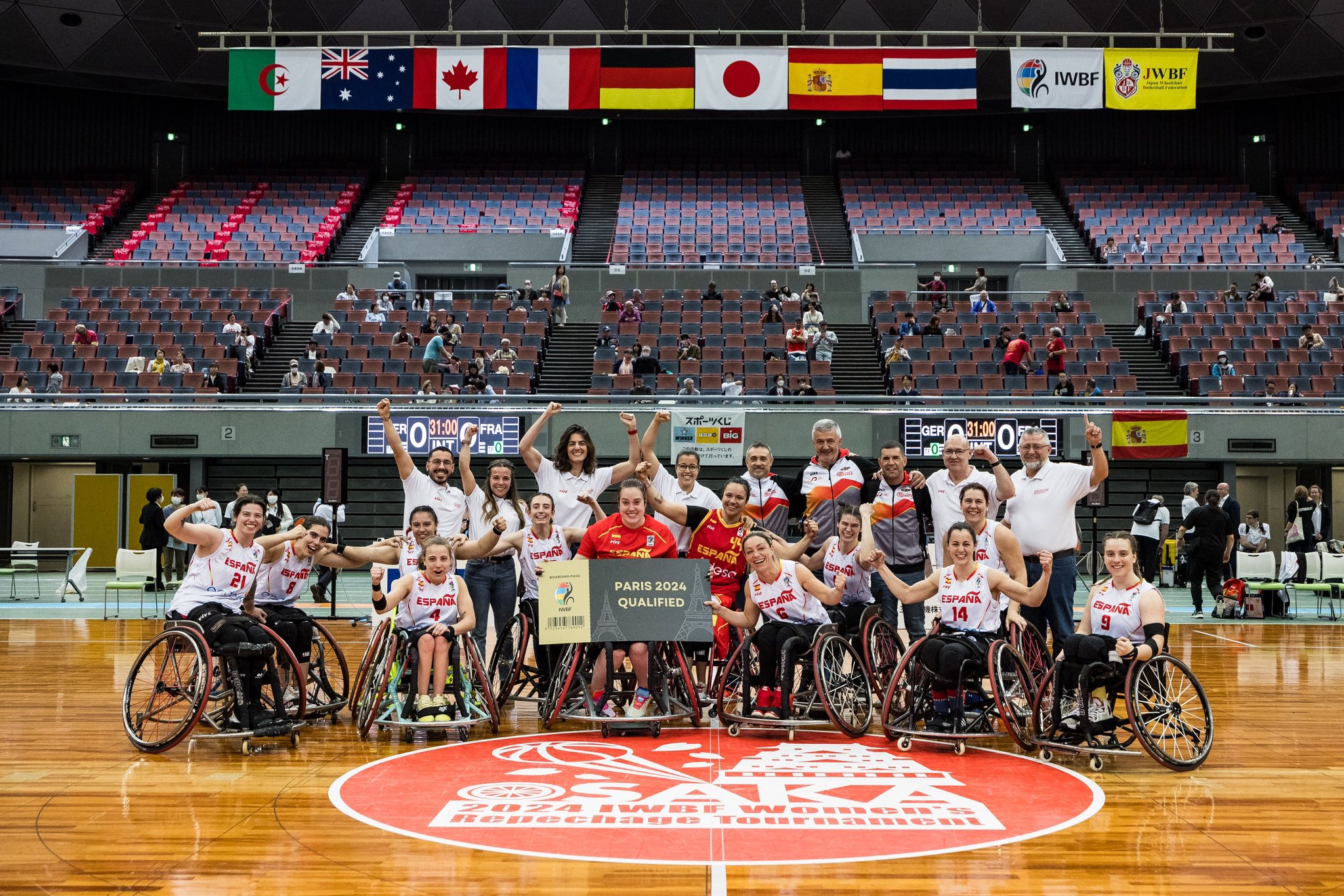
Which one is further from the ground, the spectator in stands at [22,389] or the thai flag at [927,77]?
the thai flag at [927,77]

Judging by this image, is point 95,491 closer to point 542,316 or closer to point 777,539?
point 542,316

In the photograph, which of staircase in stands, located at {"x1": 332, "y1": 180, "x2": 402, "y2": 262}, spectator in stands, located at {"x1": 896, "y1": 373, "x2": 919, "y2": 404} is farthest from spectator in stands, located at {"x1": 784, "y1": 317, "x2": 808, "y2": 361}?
staircase in stands, located at {"x1": 332, "y1": 180, "x2": 402, "y2": 262}

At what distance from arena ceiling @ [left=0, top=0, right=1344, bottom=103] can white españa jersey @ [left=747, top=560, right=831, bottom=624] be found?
2078 centimetres

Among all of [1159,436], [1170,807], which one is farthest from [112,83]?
[1170,807]

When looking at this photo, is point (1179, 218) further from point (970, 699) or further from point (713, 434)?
point (970, 699)

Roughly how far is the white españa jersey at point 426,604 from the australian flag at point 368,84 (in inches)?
623

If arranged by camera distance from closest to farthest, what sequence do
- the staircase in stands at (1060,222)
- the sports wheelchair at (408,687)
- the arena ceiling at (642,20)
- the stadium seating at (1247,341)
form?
the sports wheelchair at (408,687) → the stadium seating at (1247,341) → the arena ceiling at (642,20) → the staircase in stands at (1060,222)

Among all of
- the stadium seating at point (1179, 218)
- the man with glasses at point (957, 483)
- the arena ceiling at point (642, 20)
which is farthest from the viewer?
the arena ceiling at point (642, 20)

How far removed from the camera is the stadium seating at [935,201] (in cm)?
2670

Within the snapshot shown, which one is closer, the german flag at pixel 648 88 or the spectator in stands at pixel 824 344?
the spectator in stands at pixel 824 344

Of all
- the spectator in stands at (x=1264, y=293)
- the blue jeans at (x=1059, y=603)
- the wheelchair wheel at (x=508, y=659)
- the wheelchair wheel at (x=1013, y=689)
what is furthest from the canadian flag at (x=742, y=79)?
the wheelchair wheel at (x=1013, y=689)

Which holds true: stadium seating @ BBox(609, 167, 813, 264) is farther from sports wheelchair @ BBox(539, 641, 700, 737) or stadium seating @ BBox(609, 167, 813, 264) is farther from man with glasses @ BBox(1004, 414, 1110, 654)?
sports wheelchair @ BBox(539, 641, 700, 737)

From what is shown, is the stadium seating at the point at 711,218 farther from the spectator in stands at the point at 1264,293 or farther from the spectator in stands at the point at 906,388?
the spectator in stands at the point at 1264,293

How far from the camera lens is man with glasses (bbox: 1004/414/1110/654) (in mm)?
6758
